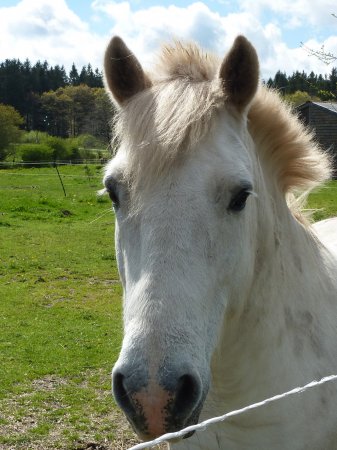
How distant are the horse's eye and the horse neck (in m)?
0.37

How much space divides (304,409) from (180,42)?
5.92 feet

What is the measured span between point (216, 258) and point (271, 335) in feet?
2.09

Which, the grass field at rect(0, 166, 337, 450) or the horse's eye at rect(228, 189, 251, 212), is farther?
the grass field at rect(0, 166, 337, 450)

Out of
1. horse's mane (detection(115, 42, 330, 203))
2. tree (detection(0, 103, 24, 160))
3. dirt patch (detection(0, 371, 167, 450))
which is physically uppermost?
horse's mane (detection(115, 42, 330, 203))

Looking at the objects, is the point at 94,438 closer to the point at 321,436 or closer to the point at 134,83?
the point at 321,436

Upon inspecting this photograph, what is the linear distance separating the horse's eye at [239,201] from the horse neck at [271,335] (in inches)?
14.4

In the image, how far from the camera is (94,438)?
13.8 feet

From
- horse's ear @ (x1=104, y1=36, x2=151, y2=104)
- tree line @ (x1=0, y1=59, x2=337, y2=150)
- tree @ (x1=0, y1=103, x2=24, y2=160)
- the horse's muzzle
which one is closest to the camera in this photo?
the horse's muzzle

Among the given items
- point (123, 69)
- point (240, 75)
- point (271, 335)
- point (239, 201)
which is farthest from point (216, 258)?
point (123, 69)

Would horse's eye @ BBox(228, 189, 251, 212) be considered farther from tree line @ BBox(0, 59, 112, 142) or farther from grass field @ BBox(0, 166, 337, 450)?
tree line @ BBox(0, 59, 112, 142)

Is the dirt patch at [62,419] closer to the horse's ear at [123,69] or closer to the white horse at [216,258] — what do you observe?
→ the white horse at [216,258]

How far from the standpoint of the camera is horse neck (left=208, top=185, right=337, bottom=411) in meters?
2.25

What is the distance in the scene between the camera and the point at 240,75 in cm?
212

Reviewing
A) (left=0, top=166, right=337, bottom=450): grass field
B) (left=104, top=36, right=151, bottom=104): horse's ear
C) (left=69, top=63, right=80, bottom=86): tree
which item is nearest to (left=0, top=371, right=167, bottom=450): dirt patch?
(left=0, top=166, right=337, bottom=450): grass field
